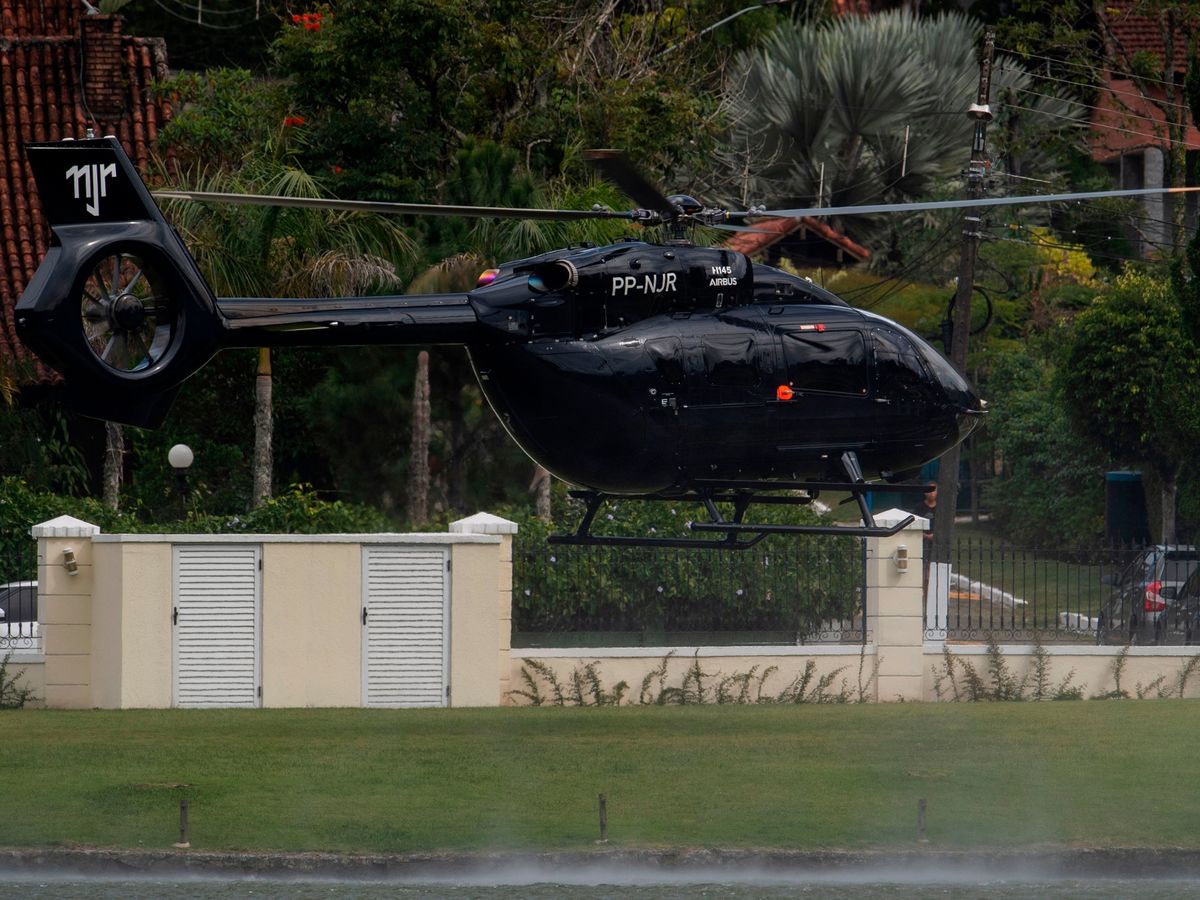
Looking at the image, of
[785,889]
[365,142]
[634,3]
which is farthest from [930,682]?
[634,3]

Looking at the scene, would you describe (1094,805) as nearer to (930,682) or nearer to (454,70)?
(930,682)

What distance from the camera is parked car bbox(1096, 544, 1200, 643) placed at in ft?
80.0

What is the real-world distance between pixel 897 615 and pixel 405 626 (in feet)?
20.1

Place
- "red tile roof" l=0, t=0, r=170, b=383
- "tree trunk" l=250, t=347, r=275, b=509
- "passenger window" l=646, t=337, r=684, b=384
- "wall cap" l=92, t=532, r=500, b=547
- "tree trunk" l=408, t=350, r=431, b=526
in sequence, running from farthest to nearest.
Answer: "red tile roof" l=0, t=0, r=170, b=383 < "tree trunk" l=250, t=347, r=275, b=509 < "tree trunk" l=408, t=350, r=431, b=526 < "wall cap" l=92, t=532, r=500, b=547 < "passenger window" l=646, t=337, r=684, b=384

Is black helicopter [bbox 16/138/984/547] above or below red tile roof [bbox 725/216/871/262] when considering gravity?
below

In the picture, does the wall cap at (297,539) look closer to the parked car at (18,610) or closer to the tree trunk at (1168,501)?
the parked car at (18,610)

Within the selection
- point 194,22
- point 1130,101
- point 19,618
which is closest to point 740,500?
point 19,618

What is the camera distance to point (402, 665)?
71.3ft

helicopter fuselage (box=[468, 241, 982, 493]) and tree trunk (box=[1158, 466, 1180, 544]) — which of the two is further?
tree trunk (box=[1158, 466, 1180, 544])

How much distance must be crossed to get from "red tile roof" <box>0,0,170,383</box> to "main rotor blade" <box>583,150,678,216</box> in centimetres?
1847

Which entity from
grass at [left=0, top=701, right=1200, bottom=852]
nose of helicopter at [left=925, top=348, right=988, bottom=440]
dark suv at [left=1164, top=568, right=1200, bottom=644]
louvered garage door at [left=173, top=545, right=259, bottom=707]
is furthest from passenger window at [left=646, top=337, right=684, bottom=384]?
dark suv at [left=1164, top=568, right=1200, bottom=644]

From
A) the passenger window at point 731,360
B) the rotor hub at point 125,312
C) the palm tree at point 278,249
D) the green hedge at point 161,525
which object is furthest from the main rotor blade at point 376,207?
the palm tree at point 278,249

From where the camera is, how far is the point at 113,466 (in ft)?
91.9

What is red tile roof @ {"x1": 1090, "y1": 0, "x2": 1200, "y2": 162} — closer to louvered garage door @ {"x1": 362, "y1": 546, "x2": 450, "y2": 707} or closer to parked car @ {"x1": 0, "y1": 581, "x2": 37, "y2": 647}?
louvered garage door @ {"x1": 362, "y1": 546, "x2": 450, "y2": 707}
